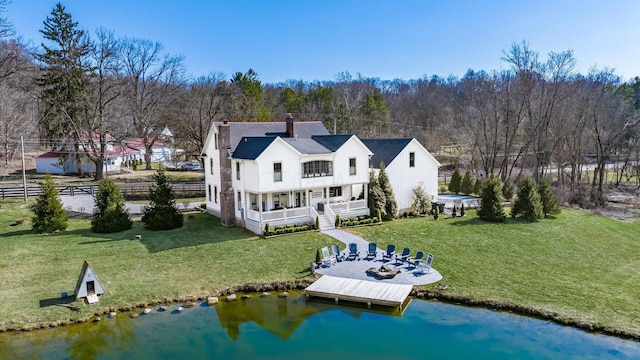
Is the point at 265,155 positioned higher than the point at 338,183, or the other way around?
the point at 265,155

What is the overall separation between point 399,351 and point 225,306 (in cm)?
744

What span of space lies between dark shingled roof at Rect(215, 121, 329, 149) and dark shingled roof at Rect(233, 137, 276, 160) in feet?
3.06

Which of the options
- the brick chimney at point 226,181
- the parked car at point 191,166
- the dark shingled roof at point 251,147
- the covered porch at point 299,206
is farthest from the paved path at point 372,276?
the parked car at point 191,166

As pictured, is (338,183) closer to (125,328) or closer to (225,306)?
(225,306)

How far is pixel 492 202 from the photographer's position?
2941 centimetres

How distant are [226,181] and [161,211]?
4.61 meters

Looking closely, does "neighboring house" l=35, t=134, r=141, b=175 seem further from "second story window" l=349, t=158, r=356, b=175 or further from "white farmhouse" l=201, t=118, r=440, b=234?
"second story window" l=349, t=158, r=356, b=175

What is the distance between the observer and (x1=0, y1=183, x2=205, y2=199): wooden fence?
35.7 meters

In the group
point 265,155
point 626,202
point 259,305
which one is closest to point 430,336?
point 259,305

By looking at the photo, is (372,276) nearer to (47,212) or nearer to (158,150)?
(47,212)

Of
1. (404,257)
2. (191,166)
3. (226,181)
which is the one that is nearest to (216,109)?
(191,166)

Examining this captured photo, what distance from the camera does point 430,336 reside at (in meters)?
14.9

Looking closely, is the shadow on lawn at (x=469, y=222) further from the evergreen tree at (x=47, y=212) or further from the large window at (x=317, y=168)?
the evergreen tree at (x=47, y=212)

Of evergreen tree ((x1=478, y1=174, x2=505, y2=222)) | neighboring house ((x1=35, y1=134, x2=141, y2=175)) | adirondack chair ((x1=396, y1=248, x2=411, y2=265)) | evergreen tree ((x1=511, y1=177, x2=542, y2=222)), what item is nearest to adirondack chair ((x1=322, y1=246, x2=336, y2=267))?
adirondack chair ((x1=396, y1=248, x2=411, y2=265))
